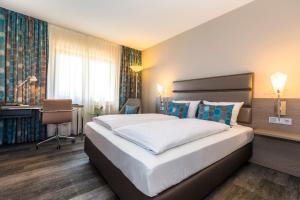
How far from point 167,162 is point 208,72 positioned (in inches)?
95.4

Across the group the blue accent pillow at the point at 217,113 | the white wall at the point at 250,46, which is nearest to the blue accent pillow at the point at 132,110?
the white wall at the point at 250,46

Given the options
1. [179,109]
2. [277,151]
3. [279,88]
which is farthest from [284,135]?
[179,109]

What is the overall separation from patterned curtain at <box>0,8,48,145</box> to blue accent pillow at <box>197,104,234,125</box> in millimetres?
3352

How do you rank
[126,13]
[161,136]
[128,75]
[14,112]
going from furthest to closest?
[128,75]
[126,13]
[14,112]
[161,136]

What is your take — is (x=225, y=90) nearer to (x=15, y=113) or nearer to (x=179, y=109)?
(x=179, y=109)

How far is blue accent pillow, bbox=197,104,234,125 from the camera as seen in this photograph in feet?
7.33

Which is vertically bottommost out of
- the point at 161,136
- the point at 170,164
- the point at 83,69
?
the point at 170,164

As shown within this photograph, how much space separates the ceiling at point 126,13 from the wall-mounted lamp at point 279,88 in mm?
1358

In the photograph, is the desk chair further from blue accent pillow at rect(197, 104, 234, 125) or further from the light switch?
the light switch

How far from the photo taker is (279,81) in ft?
6.30

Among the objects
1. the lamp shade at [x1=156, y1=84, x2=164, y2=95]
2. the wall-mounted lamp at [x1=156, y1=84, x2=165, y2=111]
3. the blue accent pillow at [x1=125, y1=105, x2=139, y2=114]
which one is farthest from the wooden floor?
the lamp shade at [x1=156, y1=84, x2=164, y2=95]

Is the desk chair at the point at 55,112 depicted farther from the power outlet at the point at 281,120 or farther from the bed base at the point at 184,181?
the power outlet at the point at 281,120

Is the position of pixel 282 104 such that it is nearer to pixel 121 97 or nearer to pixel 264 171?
pixel 264 171

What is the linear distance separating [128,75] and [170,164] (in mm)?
3858
